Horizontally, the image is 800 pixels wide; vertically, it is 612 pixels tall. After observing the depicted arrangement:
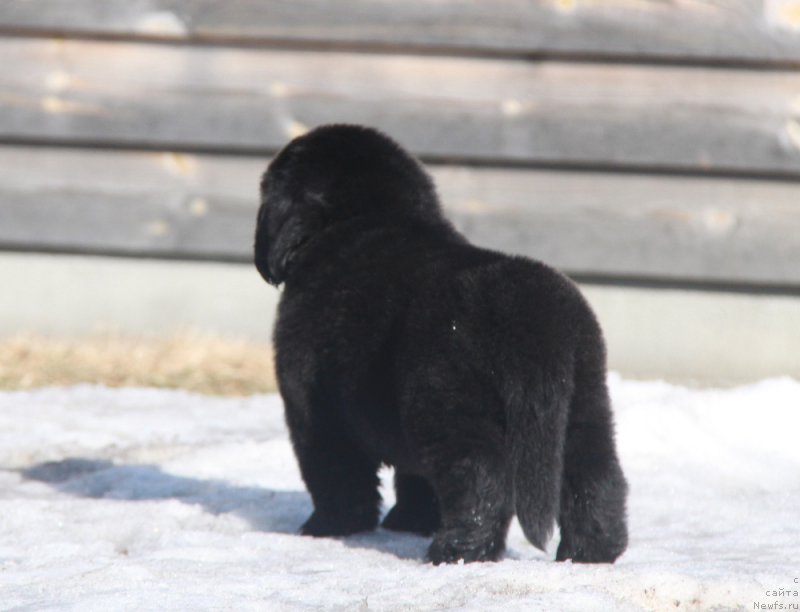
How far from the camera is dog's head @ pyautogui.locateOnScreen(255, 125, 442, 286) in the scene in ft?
11.9

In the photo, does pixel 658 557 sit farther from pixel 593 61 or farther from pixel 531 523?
pixel 593 61

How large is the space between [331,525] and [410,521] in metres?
0.27

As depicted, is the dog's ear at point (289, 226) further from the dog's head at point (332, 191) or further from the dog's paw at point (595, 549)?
the dog's paw at point (595, 549)

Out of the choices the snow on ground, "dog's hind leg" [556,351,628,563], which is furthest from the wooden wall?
"dog's hind leg" [556,351,628,563]

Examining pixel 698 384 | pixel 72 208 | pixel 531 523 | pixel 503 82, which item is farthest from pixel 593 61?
pixel 531 523

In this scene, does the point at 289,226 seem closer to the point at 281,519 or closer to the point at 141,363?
the point at 281,519

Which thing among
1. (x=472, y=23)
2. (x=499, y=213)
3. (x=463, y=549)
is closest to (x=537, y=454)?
(x=463, y=549)

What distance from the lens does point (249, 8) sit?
6.09 meters

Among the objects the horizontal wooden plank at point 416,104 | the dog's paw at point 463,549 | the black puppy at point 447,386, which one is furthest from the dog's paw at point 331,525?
the horizontal wooden plank at point 416,104

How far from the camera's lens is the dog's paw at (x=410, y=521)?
3.63 m

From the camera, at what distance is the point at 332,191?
142 inches

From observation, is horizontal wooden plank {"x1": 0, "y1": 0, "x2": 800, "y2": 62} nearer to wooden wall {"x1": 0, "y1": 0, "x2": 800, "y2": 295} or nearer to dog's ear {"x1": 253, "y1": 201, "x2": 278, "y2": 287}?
wooden wall {"x1": 0, "y1": 0, "x2": 800, "y2": 295}

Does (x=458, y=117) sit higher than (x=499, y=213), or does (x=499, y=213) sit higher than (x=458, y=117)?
(x=458, y=117)

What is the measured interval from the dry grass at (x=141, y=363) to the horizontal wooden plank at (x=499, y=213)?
1.52 feet
